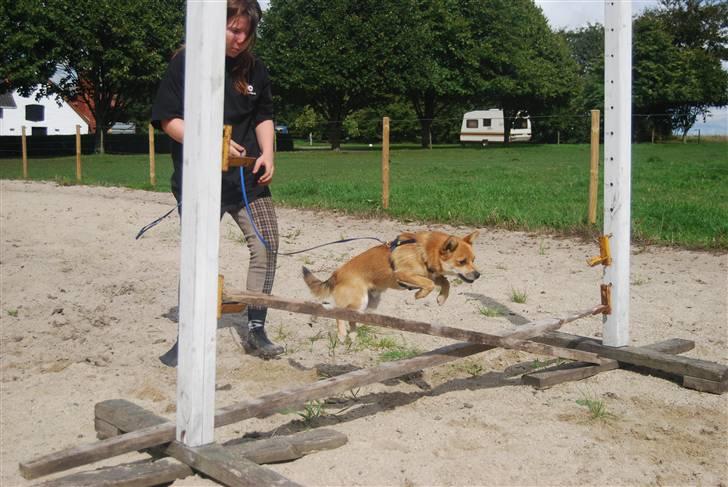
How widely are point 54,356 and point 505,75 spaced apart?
52000 mm

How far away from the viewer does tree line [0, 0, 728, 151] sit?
40594 millimetres

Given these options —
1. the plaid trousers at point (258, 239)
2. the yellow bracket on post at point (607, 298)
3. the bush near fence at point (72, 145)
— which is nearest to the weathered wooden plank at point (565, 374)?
the yellow bracket on post at point (607, 298)

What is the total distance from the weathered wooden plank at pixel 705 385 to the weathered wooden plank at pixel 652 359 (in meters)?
0.02

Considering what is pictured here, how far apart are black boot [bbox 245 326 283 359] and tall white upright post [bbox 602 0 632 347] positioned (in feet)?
6.81

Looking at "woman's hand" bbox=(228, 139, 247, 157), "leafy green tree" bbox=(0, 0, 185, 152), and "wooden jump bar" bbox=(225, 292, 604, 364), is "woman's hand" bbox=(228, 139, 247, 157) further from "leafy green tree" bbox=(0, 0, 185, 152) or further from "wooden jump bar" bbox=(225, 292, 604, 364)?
"leafy green tree" bbox=(0, 0, 185, 152)

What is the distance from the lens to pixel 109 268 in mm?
7969

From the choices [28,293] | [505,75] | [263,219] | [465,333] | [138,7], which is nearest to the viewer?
[465,333]

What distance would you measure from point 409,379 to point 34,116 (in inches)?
2791

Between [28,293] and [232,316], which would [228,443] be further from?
[28,293]

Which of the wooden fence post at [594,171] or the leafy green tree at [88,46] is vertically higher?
the leafy green tree at [88,46]

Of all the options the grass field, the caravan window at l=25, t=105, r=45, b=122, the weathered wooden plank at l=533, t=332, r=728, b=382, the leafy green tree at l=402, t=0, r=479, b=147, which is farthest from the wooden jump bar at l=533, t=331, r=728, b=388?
the caravan window at l=25, t=105, r=45, b=122

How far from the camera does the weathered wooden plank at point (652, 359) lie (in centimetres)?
453

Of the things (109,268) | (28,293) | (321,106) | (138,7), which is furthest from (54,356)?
(321,106)

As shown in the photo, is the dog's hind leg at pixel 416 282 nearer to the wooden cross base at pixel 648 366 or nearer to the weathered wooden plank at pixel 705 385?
the wooden cross base at pixel 648 366
